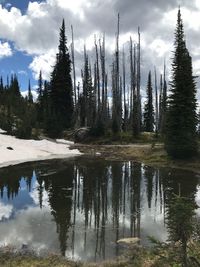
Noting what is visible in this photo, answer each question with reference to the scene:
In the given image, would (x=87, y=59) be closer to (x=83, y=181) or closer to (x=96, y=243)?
(x=83, y=181)

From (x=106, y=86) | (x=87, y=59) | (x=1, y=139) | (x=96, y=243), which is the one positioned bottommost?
(x=96, y=243)

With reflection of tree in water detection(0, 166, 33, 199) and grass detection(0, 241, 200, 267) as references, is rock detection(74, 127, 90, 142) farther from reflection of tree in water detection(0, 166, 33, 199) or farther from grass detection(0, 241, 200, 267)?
grass detection(0, 241, 200, 267)

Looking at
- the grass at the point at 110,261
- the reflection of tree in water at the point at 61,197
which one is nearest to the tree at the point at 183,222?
the grass at the point at 110,261

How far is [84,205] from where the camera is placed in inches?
628

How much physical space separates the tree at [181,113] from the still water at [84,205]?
3292 millimetres

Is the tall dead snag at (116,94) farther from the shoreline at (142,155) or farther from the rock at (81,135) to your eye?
the shoreline at (142,155)

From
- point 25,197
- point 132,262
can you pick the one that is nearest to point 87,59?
A: point 25,197

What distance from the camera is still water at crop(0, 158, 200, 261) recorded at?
35.9ft

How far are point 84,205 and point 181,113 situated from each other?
55.3ft

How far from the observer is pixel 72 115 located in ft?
198

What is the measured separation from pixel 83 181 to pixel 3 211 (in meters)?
7.99

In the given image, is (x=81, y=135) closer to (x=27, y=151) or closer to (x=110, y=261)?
(x=27, y=151)

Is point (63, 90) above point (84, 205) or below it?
above

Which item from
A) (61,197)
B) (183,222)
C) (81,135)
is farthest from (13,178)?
(81,135)
